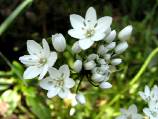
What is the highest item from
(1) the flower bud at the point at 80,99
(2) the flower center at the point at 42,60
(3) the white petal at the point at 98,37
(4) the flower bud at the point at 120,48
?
(3) the white petal at the point at 98,37

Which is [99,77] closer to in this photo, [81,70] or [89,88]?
[81,70]

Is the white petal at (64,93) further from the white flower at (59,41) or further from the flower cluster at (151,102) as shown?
the flower cluster at (151,102)

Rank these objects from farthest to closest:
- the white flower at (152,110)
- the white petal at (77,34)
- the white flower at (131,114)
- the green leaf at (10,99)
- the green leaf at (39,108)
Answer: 1. the green leaf at (10,99)
2. the green leaf at (39,108)
3. the white flower at (131,114)
4. the white flower at (152,110)
5. the white petal at (77,34)

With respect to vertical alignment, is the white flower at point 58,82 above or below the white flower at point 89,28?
below

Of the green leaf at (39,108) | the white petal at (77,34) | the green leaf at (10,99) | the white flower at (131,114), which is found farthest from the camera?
the green leaf at (10,99)

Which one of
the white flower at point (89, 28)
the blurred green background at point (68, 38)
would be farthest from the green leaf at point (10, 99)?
the white flower at point (89, 28)

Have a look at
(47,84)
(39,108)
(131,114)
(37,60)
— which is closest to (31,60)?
(37,60)

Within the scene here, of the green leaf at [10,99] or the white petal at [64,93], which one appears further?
the green leaf at [10,99]

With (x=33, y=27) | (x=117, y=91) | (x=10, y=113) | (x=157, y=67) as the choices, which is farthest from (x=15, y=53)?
(x=157, y=67)

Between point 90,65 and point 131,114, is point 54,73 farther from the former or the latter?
point 131,114
